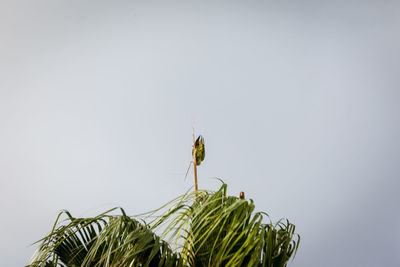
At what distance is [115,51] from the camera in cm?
459

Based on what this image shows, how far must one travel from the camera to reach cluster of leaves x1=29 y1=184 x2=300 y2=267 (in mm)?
1357

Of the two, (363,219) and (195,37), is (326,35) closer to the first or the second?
(195,37)

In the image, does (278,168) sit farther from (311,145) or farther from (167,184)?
(167,184)

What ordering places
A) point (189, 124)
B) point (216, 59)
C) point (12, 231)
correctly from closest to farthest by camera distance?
point (12, 231) < point (189, 124) < point (216, 59)

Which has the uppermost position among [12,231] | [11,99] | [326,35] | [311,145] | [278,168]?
[326,35]

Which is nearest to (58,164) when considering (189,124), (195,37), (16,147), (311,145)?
(16,147)

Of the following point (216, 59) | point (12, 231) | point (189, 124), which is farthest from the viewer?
point (216, 59)

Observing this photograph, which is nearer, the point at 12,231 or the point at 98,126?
the point at 12,231

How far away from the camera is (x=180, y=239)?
4.94 feet

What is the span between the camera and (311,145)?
471 centimetres

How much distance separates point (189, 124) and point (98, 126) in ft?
3.31

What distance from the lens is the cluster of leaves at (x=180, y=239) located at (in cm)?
136

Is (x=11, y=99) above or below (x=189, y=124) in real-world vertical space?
below

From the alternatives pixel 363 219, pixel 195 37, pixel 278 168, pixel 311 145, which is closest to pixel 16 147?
pixel 195 37
